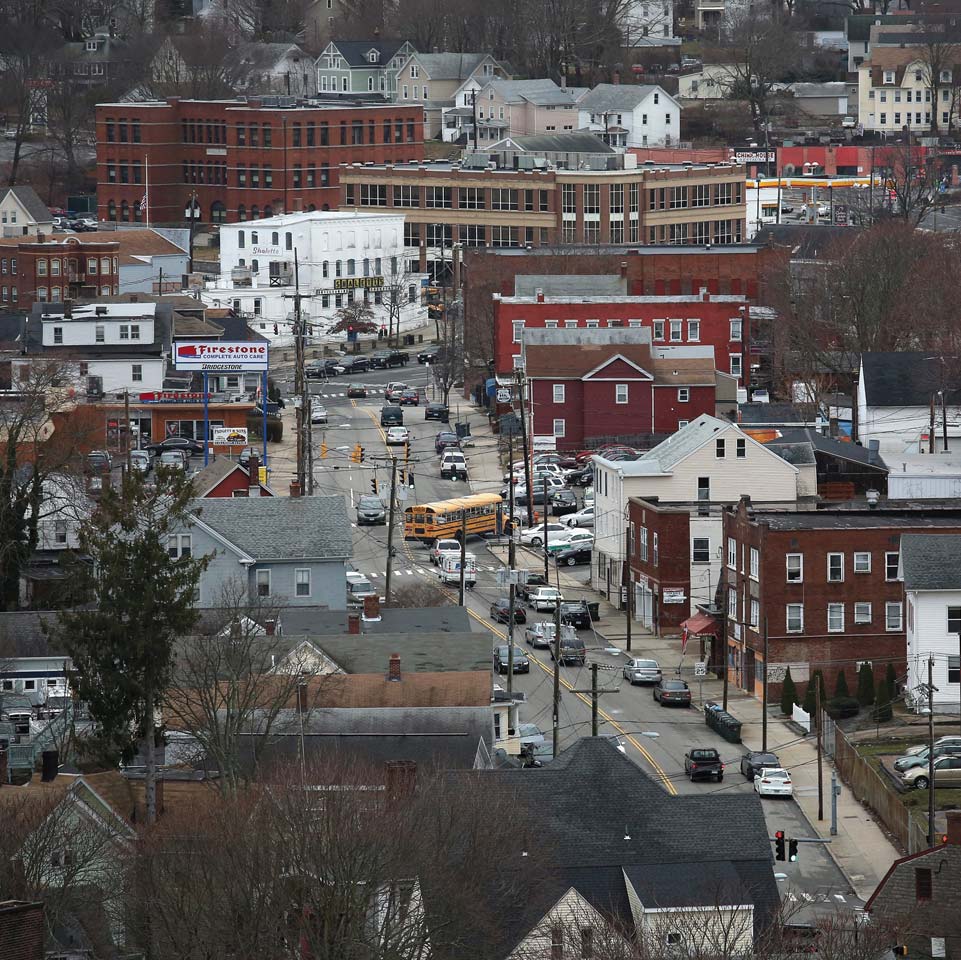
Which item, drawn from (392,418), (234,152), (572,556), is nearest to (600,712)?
(572,556)

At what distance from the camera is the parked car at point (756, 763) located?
67.9m

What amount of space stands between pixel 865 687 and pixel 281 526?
17.3 meters

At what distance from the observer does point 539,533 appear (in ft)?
318

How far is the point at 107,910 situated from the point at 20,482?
43128 mm

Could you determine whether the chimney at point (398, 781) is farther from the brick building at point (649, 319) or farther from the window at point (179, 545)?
the brick building at point (649, 319)

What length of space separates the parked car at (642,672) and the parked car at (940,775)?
13103 mm

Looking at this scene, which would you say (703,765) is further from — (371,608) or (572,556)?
(572,556)

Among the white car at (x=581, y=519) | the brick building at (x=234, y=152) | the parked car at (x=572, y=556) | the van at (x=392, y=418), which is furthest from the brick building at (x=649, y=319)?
the brick building at (x=234, y=152)

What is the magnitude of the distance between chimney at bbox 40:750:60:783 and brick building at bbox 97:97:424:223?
12974cm

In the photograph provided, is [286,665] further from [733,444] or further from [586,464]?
[586,464]

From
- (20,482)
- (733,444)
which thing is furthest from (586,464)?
(20,482)

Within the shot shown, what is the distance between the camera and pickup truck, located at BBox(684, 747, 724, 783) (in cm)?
6712

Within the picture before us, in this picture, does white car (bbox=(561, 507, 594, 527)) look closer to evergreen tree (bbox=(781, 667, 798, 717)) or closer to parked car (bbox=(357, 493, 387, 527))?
parked car (bbox=(357, 493, 387, 527))

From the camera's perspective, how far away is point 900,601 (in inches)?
3093
